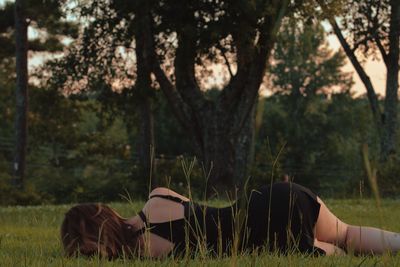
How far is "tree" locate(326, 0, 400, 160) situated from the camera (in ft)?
88.2

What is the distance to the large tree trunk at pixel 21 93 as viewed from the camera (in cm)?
2595

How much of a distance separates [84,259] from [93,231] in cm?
59

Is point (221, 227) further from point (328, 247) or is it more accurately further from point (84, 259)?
point (84, 259)

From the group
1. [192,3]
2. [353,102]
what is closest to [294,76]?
[353,102]

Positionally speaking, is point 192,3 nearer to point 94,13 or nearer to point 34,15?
point 94,13

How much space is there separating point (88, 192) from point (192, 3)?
10530mm

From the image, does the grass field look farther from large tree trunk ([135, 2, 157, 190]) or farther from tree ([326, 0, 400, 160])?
tree ([326, 0, 400, 160])

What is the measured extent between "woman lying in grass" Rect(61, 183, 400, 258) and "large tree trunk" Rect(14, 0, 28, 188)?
2196cm

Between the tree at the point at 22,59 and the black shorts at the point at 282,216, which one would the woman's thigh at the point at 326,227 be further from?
the tree at the point at 22,59

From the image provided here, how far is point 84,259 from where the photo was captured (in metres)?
4.12

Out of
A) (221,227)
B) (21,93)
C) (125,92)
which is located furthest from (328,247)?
(21,93)

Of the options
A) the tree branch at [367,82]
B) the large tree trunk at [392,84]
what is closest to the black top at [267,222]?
the large tree trunk at [392,84]

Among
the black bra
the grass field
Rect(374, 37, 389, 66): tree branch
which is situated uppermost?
Rect(374, 37, 389, 66): tree branch

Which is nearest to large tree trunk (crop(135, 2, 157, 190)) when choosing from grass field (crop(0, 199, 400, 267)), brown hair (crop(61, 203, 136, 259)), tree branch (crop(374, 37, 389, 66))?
grass field (crop(0, 199, 400, 267))
